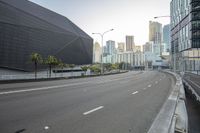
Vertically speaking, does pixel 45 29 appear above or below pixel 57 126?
above

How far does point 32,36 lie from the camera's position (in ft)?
250

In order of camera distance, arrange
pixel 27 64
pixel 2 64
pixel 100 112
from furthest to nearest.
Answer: pixel 27 64
pixel 2 64
pixel 100 112

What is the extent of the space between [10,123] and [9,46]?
63188 millimetres

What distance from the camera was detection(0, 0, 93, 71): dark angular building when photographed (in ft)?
211

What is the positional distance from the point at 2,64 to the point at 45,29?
28.5m

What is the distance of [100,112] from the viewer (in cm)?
870

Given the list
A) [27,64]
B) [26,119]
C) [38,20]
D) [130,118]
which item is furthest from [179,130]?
[38,20]

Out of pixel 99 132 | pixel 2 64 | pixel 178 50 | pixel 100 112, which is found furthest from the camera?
pixel 178 50

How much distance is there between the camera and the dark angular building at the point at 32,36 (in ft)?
211

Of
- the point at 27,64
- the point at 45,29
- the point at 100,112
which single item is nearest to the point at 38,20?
the point at 45,29

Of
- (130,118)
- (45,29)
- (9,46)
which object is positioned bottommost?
(130,118)

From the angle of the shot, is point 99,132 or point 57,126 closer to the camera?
point 99,132

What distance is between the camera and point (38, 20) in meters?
81.9

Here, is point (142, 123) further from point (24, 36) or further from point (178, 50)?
point (178, 50)
